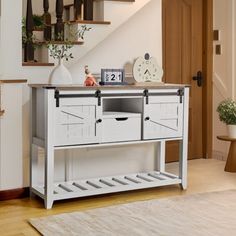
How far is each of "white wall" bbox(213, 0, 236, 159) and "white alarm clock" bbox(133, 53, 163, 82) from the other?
1.53 metres

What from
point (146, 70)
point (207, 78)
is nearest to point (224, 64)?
point (207, 78)

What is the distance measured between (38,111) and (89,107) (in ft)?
1.55

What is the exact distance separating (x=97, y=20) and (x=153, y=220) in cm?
194

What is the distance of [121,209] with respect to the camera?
408 cm

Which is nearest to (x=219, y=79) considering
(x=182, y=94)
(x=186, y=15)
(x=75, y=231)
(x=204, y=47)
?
(x=204, y=47)

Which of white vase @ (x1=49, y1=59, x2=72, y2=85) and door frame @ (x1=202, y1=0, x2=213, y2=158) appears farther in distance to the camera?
door frame @ (x1=202, y1=0, x2=213, y2=158)

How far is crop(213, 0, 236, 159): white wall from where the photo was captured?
20.0 ft

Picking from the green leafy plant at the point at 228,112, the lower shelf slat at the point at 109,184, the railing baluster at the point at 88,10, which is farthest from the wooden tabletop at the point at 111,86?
the green leafy plant at the point at 228,112

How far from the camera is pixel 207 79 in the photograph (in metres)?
6.35

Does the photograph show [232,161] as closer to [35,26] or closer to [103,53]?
[103,53]

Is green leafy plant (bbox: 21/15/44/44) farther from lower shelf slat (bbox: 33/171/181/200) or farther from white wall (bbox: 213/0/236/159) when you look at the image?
white wall (bbox: 213/0/236/159)

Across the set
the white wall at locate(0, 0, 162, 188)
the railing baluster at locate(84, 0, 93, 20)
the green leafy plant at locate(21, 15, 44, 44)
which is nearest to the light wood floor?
the white wall at locate(0, 0, 162, 188)

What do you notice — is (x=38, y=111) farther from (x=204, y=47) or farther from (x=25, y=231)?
(x=204, y=47)

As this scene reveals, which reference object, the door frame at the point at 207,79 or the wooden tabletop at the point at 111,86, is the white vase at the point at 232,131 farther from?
the wooden tabletop at the point at 111,86
